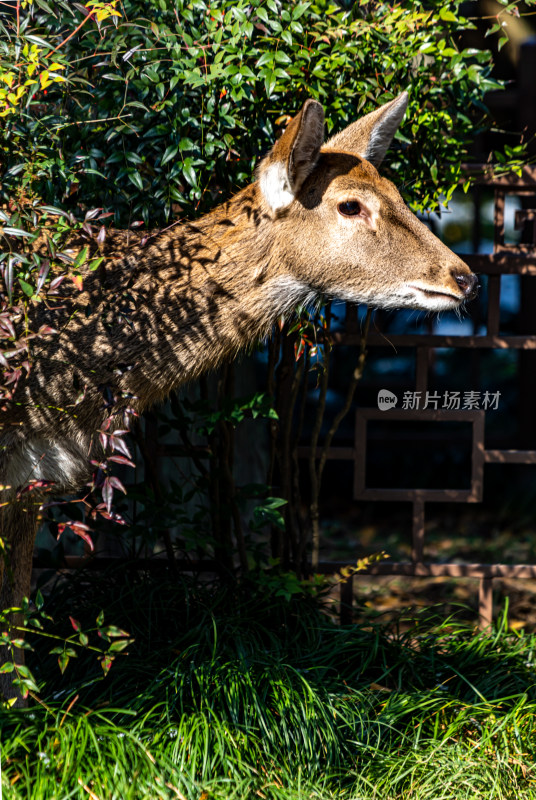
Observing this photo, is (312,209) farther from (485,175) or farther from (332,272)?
(485,175)

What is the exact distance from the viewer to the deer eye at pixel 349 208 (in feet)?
10.3

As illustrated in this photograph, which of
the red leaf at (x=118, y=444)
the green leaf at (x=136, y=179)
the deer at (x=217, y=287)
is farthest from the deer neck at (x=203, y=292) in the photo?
the red leaf at (x=118, y=444)

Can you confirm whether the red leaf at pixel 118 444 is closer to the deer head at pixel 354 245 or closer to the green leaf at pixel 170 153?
the deer head at pixel 354 245

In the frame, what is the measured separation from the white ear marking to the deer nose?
70 cm

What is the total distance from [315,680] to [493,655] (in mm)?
967

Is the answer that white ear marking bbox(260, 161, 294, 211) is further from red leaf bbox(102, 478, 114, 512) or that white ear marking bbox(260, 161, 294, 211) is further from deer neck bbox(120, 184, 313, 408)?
red leaf bbox(102, 478, 114, 512)

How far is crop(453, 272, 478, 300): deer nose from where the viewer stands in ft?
10.2

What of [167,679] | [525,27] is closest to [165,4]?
[167,679]

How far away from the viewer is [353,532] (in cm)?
739

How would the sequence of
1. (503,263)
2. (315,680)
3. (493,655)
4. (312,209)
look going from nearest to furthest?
1. (312,209)
2. (315,680)
3. (493,655)
4. (503,263)
